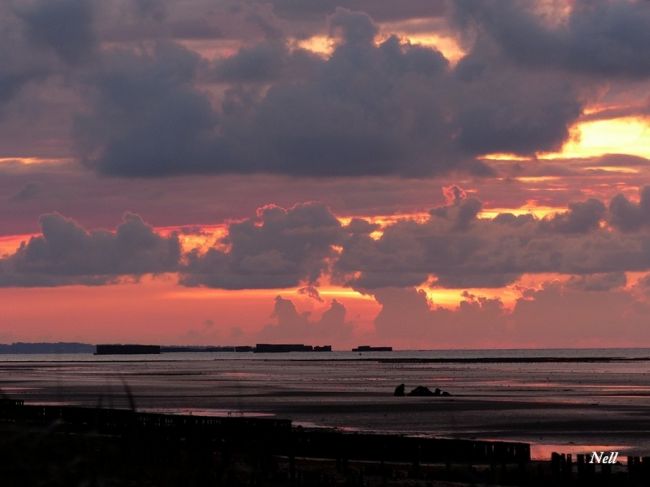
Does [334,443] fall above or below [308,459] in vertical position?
above

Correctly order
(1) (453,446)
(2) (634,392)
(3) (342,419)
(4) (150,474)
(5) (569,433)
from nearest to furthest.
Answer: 1. (4) (150,474)
2. (1) (453,446)
3. (5) (569,433)
4. (3) (342,419)
5. (2) (634,392)

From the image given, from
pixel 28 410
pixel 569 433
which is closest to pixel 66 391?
pixel 28 410

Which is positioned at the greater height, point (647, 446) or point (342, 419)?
point (342, 419)

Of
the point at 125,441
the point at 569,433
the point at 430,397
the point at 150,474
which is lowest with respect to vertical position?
the point at 150,474

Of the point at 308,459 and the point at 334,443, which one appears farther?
the point at 308,459

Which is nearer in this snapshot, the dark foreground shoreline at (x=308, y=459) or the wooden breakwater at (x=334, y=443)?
the dark foreground shoreline at (x=308, y=459)

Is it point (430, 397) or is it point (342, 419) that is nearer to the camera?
point (342, 419)

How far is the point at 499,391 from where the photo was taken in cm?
11806

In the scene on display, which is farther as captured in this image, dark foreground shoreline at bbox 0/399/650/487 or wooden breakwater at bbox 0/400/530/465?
wooden breakwater at bbox 0/400/530/465

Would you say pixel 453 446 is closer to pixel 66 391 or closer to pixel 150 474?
pixel 150 474

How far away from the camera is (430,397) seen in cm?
10544

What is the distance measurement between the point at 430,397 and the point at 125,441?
6126 cm

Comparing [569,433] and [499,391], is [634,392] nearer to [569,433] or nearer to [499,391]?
[499,391]

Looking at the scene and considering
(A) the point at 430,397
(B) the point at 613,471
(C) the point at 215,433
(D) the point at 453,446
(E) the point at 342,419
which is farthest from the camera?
(A) the point at 430,397
